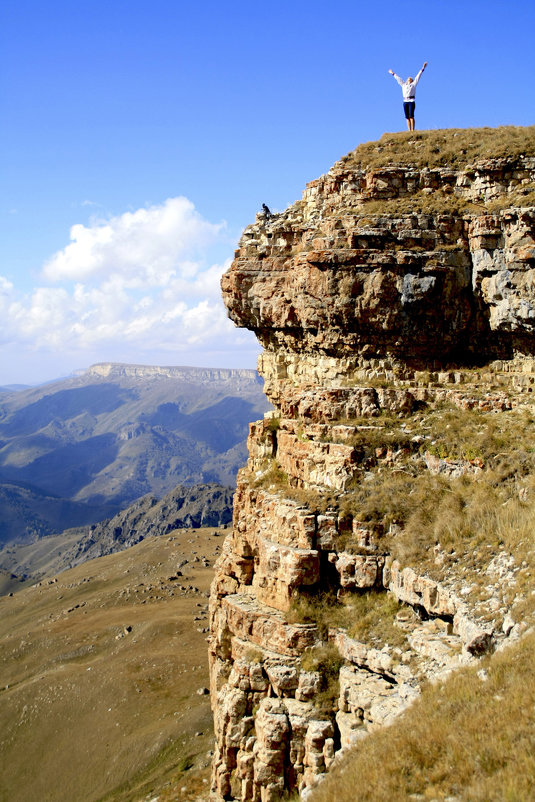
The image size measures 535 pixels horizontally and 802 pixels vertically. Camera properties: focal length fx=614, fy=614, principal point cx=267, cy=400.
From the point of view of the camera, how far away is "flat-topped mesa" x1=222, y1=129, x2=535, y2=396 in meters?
21.2

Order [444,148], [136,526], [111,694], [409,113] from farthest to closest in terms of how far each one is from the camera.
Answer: [136,526], [111,694], [409,113], [444,148]

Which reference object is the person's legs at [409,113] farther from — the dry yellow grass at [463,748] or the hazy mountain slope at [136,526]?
the hazy mountain slope at [136,526]

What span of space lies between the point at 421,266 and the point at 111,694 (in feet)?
89.0

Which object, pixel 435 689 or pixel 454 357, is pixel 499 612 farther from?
pixel 454 357

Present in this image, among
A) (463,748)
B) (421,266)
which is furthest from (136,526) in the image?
(463,748)

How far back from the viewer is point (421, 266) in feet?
69.7

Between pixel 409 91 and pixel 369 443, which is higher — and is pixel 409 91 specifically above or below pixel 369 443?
above

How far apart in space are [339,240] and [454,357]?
6.05 m

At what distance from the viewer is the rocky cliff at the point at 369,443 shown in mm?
16016

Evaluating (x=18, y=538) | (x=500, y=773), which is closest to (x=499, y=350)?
(x=500, y=773)

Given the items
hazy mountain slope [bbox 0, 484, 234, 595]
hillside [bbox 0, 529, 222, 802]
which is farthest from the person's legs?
hazy mountain slope [bbox 0, 484, 234, 595]

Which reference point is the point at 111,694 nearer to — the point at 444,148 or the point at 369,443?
the point at 369,443

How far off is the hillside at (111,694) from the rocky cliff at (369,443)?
5.72 m

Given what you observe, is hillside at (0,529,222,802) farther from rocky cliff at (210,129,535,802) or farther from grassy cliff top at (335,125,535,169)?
grassy cliff top at (335,125,535,169)
